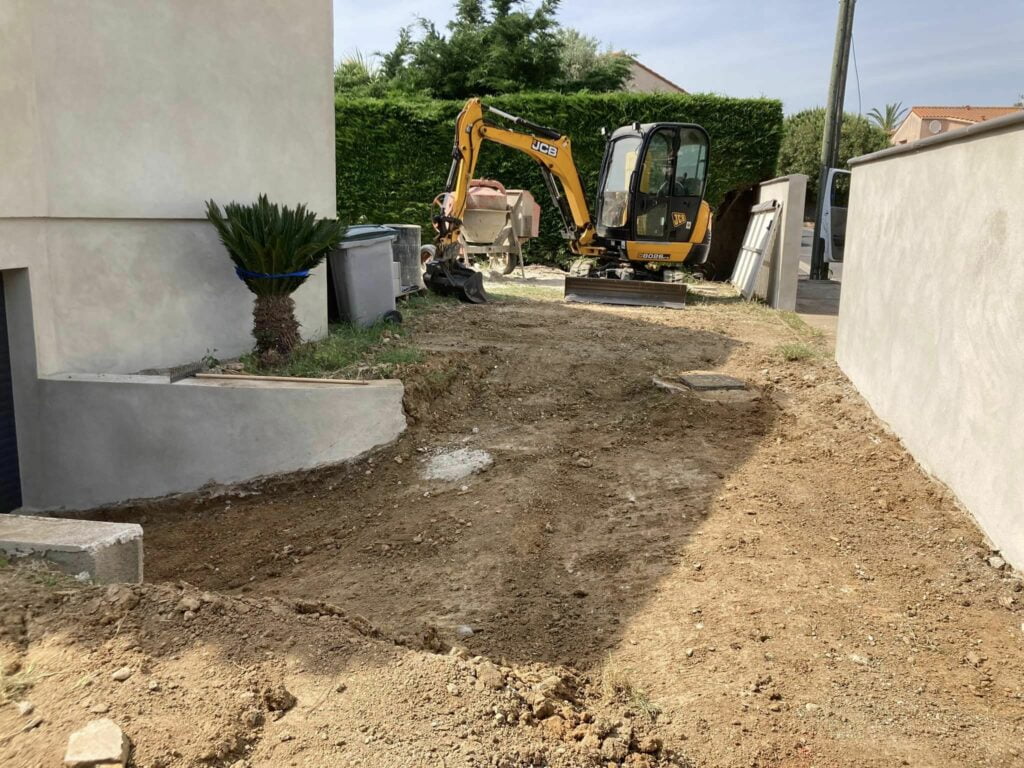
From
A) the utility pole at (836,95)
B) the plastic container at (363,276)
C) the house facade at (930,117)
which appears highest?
the house facade at (930,117)

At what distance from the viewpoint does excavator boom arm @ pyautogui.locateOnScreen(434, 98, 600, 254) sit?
1325 cm

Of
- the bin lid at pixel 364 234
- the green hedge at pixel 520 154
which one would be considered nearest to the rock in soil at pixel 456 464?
the bin lid at pixel 364 234

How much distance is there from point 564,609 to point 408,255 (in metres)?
8.67

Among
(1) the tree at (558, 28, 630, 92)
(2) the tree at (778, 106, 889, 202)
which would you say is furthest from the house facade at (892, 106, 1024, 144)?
(1) the tree at (558, 28, 630, 92)

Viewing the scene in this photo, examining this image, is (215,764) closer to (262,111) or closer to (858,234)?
(262,111)

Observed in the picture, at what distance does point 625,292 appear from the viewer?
13.8 m

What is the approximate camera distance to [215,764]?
8.33 feet

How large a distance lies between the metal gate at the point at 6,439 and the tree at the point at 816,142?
3474 cm

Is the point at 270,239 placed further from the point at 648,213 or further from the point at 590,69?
the point at 590,69

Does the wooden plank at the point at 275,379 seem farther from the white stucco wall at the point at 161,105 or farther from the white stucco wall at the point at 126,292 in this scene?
the white stucco wall at the point at 161,105

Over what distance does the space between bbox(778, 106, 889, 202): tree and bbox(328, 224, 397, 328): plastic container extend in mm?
30383

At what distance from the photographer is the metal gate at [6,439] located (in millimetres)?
6359

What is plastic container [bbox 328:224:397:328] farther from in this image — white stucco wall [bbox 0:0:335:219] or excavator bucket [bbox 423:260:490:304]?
excavator bucket [bbox 423:260:490:304]

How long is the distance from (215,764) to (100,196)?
5377 millimetres
